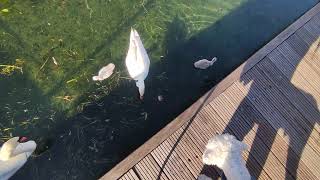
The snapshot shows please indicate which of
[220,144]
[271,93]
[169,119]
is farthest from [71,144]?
[271,93]

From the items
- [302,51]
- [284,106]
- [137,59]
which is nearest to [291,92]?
[284,106]

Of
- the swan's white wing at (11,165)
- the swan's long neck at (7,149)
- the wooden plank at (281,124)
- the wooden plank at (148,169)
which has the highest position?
the swan's long neck at (7,149)

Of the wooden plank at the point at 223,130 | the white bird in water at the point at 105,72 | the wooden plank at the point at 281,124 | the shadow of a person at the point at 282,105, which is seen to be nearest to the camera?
the wooden plank at the point at 223,130

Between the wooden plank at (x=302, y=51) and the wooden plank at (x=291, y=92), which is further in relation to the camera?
the wooden plank at (x=302, y=51)

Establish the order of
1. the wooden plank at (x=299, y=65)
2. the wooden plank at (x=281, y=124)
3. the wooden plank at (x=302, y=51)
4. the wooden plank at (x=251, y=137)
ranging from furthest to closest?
the wooden plank at (x=302, y=51) < the wooden plank at (x=299, y=65) < the wooden plank at (x=281, y=124) < the wooden plank at (x=251, y=137)

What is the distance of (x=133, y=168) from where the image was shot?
33.6ft

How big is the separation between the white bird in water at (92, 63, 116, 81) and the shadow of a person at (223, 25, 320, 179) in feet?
12.3

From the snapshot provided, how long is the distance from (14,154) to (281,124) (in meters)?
7.29

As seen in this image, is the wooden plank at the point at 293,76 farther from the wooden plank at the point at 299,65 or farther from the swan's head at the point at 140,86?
the swan's head at the point at 140,86

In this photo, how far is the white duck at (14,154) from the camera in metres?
9.76

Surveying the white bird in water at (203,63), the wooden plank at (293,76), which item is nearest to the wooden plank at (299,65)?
the wooden plank at (293,76)

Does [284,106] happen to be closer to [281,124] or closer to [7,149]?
[281,124]

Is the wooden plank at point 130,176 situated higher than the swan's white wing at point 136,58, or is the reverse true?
the swan's white wing at point 136,58

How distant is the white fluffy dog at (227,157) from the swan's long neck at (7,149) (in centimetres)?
453
